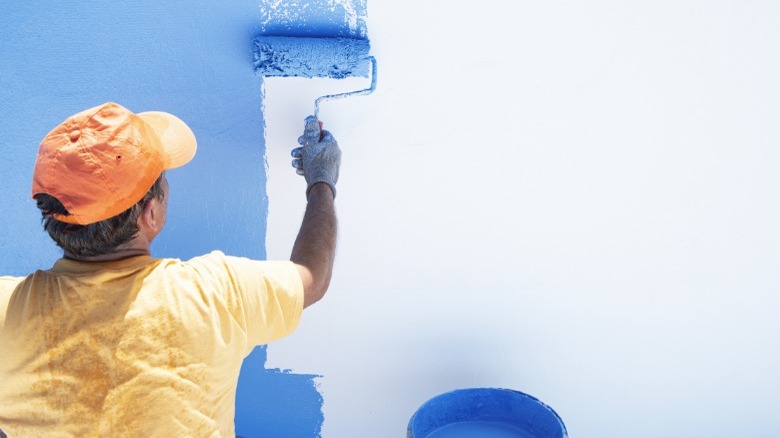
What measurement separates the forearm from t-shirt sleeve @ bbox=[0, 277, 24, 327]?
1.58 feet

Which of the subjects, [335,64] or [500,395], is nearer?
[335,64]

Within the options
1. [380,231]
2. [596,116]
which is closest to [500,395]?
[380,231]

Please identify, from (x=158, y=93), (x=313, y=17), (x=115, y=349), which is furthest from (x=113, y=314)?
(x=313, y=17)

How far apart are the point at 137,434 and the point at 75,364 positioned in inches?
5.8

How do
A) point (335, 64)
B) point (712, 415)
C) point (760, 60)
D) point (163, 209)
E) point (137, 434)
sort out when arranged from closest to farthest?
point (137, 434)
point (163, 209)
point (335, 64)
point (760, 60)
point (712, 415)

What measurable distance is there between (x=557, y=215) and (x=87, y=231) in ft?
3.79

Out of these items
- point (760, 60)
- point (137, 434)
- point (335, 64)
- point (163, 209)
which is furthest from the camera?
point (760, 60)

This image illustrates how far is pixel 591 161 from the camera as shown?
1678mm

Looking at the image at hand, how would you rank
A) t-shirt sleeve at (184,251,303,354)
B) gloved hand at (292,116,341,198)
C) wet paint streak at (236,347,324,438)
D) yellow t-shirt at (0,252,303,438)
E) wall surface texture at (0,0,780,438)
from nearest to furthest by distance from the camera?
yellow t-shirt at (0,252,303,438), t-shirt sleeve at (184,251,303,354), gloved hand at (292,116,341,198), wall surface texture at (0,0,780,438), wet paint streak at (236,347,324,438)

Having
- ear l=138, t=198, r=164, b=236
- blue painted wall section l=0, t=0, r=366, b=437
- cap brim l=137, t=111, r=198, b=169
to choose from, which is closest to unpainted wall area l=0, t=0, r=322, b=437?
blue painted wall section l=0, t=0, r=366, b=437

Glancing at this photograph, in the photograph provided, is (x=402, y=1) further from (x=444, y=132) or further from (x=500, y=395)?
(x=500, y=395)

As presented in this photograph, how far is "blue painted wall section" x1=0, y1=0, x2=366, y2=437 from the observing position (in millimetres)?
1537

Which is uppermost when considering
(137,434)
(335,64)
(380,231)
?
(335,64)

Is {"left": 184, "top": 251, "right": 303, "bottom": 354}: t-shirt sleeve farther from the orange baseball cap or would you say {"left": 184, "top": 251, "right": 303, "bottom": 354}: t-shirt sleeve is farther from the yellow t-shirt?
the orange baseball cap
